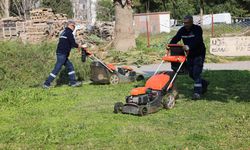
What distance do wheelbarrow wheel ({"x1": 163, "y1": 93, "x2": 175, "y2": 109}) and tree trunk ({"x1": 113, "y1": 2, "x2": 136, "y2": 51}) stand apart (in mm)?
13215

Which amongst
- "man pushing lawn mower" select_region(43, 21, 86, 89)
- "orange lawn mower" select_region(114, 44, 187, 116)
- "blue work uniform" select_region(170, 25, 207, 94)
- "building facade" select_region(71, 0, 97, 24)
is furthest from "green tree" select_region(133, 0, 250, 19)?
"orange lawn mower" select_region(114, 44, 187, 116)

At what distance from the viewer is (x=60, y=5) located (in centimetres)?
6306

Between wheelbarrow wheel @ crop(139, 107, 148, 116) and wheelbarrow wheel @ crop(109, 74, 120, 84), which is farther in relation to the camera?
wheelbarrow wheel @ crop(109, 74, 120, 84)

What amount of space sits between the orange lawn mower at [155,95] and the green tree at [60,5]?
53.5 m

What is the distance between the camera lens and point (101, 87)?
40.6 feet

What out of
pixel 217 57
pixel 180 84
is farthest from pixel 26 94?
pixel 217 57

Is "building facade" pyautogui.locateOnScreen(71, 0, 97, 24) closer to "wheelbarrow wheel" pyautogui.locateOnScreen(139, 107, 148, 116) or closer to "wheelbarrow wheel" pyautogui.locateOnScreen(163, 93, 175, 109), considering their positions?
"wheelbarrow wheel" pyautogui.locateOnScreen(163, 93, 175, 109)

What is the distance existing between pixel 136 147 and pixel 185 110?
2.59 m

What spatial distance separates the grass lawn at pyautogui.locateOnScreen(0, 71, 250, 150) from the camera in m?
6.62

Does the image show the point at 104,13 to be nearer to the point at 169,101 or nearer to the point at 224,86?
the point at 224,86

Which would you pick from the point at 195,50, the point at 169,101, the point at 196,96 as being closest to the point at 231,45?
the point at 195,50

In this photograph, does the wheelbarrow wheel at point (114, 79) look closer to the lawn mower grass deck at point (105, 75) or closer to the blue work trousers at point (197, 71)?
the lawn mower grass deck at point (105, 75)

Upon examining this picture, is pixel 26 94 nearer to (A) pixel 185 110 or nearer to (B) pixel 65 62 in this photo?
(B) pixel 65 62

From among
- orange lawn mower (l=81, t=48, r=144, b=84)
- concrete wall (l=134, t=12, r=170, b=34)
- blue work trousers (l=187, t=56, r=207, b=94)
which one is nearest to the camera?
blue work trousers (l=187, t=56, r=207, b=94)
